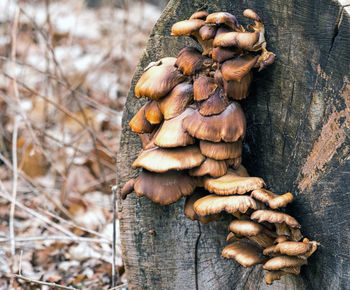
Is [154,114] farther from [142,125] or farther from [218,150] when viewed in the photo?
[218,150]

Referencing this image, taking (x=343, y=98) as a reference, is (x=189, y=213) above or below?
below

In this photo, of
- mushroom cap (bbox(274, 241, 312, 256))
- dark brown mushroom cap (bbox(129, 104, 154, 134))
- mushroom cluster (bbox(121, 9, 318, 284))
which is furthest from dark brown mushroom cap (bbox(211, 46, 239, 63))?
mushroom cap (bbox(274, 241, 312, 256))

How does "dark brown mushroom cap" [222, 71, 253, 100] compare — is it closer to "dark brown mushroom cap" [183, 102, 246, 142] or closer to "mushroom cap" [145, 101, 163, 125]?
"dark brown mushroom cap" [183, 102, 246, 142]

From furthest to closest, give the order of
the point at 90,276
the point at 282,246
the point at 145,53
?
the point at 90,276 < the point at 145,53 < the point at 282,246

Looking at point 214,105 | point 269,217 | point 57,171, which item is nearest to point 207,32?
point 214,105

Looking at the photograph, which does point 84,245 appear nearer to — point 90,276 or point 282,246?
point 90,276

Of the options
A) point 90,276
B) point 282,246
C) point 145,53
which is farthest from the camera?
point 90,276

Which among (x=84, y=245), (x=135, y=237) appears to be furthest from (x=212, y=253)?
(x=84, y=245)
